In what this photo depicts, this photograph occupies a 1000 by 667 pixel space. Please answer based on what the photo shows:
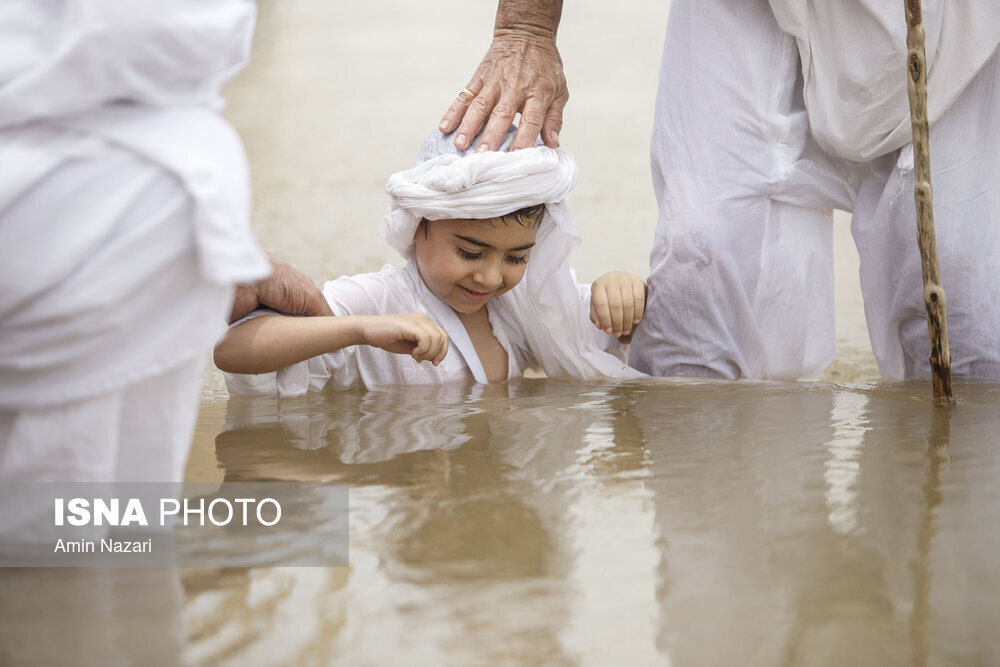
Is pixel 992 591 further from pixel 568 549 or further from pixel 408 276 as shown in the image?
pixel 408 276

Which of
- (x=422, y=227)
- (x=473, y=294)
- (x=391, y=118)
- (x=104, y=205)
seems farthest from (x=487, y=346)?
(x=391, y=118)

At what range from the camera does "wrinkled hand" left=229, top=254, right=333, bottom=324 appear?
1833 millimetres

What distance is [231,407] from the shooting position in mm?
1778

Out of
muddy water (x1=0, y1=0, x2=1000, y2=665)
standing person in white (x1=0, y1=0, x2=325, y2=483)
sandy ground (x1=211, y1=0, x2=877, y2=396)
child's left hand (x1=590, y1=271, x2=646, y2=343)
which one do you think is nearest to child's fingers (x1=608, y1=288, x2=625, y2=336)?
child's left hand (x1=590, y1=271, x2=646, y2=343)

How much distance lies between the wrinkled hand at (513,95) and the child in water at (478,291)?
4 centimetres

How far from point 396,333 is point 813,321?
93 cm

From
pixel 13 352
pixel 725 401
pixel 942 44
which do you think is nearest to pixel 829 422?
pixel 725 401

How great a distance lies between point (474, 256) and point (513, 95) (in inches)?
13.5

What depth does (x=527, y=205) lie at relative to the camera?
204 cm

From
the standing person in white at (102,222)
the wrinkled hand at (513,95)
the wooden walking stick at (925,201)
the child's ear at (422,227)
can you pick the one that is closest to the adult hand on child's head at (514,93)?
the wrinkled hand at (513,95)

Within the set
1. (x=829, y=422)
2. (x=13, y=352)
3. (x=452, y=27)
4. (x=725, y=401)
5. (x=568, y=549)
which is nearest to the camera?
(x=13, y=352)

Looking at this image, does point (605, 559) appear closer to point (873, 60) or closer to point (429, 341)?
point (429, 341)

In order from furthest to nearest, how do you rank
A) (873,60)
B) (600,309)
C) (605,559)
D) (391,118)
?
1. (391,118)
2. (600,309)
3. (873,60)
4. (605,559)

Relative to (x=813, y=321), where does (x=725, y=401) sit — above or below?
below
